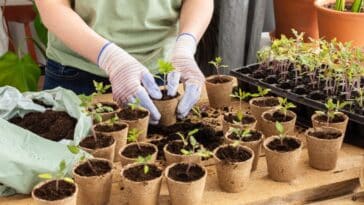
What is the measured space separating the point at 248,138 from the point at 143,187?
31cm

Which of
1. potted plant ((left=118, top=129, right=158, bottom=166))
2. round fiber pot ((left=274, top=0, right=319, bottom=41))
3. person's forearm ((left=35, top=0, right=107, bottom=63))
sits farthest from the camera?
round fiber pot ((left=274, top=0, right=319, bottom=41))

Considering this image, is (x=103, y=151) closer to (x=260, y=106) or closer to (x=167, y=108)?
(x=167, y=108)

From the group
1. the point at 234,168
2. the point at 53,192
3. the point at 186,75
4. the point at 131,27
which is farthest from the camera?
the point at 131,27

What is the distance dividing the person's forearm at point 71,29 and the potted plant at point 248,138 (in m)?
0.51

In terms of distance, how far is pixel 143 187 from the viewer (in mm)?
1070

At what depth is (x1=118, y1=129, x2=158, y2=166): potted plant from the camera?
3.91ft

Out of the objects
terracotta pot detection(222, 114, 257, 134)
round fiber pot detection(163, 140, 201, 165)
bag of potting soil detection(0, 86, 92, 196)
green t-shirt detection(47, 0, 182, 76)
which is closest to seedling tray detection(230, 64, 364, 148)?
terracotta pot detection(222, 114, 257, 134)

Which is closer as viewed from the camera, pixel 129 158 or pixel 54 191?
pixel 54 191

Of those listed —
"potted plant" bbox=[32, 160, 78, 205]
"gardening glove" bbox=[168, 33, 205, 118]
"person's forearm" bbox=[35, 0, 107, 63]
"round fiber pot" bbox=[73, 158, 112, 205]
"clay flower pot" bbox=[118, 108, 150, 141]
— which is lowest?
"round fiber pot" bbox=[73, 158, 112, 205]

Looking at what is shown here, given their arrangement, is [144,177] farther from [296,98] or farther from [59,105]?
[296,98]

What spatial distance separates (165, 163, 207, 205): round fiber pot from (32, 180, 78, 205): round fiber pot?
0.19 m

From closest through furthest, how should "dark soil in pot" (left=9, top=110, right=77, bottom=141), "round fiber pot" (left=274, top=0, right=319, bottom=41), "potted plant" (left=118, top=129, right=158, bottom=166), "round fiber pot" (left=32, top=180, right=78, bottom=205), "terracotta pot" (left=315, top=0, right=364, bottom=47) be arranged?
"round fiber pot" (left=32, top=180, right=78, bottom=205), "potted plant" (left=118, top=129, right=158, bottom=166), "dark soil in pot" (left=9, top=110, right=77, bottom=141), "terracotta pot" (left=315, top=0, right=364, bottom=47), "round fiber pot" (left=274, top=0, right=319, bottom=41)

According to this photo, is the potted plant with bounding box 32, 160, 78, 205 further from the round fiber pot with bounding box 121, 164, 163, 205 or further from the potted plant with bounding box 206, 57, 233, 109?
the potted plant with bounding box 206, 57, 233, 109

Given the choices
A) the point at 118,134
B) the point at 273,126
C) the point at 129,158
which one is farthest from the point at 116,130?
the point at 273,126
